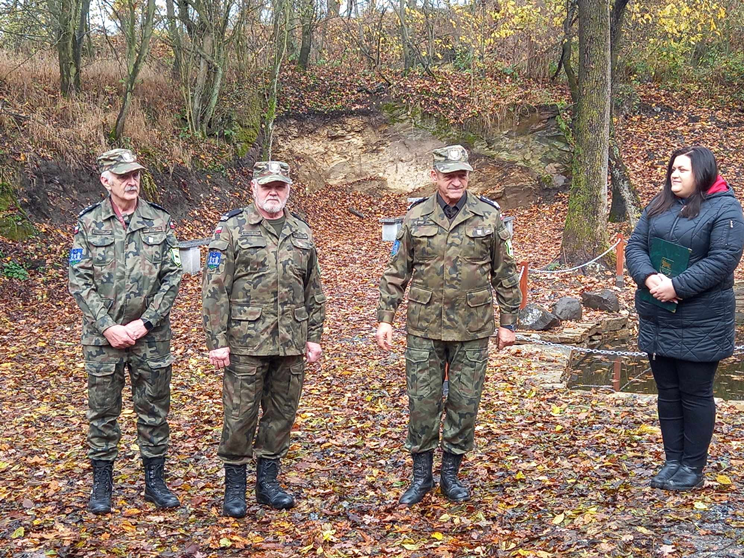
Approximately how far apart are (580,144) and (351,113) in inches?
423

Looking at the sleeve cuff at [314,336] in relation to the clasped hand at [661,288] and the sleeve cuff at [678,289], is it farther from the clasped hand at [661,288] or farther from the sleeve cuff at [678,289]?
the sleeve cuff at [678,289]

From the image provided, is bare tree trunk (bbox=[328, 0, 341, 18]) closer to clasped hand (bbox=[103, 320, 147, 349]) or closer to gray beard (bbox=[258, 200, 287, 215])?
gray beard (bbox=[258, 200, 287, 215])

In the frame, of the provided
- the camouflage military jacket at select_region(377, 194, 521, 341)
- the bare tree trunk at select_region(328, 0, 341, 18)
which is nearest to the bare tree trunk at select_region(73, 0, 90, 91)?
the bare tree trunk at select_region(328, 0, 341, 18)

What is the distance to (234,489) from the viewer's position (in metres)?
4.86

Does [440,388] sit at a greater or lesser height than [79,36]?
lesser

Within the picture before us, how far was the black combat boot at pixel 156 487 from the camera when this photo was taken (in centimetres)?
498

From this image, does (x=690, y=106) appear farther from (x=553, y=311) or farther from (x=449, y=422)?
(x=449, y=422)

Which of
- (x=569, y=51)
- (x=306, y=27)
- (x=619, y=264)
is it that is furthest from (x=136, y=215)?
(x=306, y=27)

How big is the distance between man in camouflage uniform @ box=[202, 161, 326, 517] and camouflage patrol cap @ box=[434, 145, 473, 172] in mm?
980

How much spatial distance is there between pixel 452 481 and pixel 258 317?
67.0 inches

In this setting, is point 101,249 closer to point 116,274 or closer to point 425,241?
point 116,274

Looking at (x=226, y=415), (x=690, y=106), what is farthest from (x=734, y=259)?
(x=690, y=106)

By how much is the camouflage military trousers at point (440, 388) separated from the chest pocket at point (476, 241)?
1.83 feet

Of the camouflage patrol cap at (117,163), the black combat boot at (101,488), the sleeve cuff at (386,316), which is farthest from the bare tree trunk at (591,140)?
the black combat boot at (101,488)
